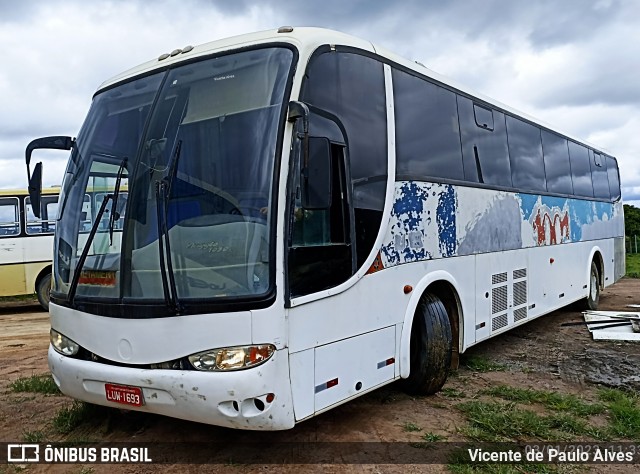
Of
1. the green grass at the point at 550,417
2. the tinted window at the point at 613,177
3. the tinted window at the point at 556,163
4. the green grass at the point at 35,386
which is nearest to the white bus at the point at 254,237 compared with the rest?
the green grass at the point at 550,417

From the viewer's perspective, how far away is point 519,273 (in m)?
7.70

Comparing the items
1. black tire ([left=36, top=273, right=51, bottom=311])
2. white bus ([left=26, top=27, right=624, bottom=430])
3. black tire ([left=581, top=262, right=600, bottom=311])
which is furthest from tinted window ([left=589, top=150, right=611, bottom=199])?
black tire ([left=36, top=273, right=51, bottom=311])

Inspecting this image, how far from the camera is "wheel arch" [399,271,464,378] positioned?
511 centimetres

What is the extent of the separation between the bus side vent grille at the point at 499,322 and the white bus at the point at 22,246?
33.3 feet

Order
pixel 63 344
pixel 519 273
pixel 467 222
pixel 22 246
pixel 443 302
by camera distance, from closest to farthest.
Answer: pixel 63 344
pixel 443 302
pixel 467 222
pixel 519 273
pixel 22 246

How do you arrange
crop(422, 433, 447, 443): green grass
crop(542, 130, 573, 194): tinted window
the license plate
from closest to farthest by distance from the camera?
1. the license plate
2. crop(422, 433, 447, 443): green grass
3. crop(542, 130, 573, 194): tinted window

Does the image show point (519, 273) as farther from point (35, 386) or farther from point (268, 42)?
point (35, 386)

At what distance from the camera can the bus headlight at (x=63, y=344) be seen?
438 centimetres

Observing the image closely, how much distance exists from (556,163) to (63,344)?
7927 mm

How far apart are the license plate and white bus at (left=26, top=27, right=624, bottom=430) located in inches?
0.6

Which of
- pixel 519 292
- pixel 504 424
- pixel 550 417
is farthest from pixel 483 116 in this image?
pixel 504 424

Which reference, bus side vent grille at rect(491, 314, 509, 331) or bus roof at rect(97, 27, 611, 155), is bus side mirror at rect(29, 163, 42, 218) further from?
bus side vent grille at rect(491, 314, 509, 331)

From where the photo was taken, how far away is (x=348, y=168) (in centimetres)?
457

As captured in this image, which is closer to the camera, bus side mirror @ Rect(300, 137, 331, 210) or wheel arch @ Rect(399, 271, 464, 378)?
bus side mirror @ Rect(300, 137, 331, 210)
